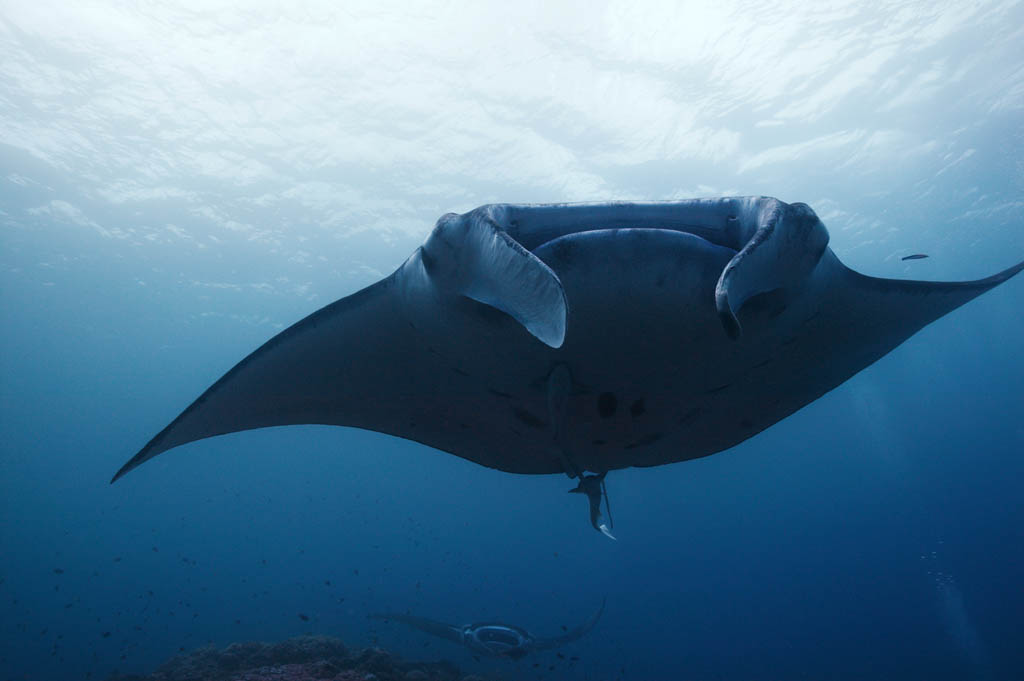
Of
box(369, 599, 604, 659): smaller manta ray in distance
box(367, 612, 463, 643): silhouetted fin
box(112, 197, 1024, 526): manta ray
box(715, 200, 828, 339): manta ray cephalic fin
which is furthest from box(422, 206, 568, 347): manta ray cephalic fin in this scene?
box(367, 612, 463, 643): silhouetted fin

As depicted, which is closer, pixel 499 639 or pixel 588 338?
pixel 588 338

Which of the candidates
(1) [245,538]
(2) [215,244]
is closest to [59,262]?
(2) [215,244]

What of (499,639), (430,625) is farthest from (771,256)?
(430,625)

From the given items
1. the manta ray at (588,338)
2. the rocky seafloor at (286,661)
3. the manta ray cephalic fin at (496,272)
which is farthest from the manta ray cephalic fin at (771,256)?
the rocky seafloor at (286,661)

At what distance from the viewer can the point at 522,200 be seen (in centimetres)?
1870

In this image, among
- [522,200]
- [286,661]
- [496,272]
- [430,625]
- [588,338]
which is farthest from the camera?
[522,200]

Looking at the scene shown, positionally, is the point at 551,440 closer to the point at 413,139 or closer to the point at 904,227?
the point at 413,139

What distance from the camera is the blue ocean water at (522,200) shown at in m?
13.7

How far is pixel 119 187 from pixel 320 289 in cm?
861

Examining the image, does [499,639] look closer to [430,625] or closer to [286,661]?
[430,625]

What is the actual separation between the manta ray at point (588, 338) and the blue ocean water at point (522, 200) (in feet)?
39.0

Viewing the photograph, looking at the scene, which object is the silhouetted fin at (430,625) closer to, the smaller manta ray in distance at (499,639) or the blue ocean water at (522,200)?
the smaller manta ray in distance at (499,639)

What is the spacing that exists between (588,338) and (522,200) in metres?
17.1

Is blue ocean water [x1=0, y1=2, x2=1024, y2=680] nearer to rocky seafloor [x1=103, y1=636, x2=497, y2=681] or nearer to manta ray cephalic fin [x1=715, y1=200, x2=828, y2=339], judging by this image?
rocky seafloor [x1=103, y1=636, x2=497, y2=681]
